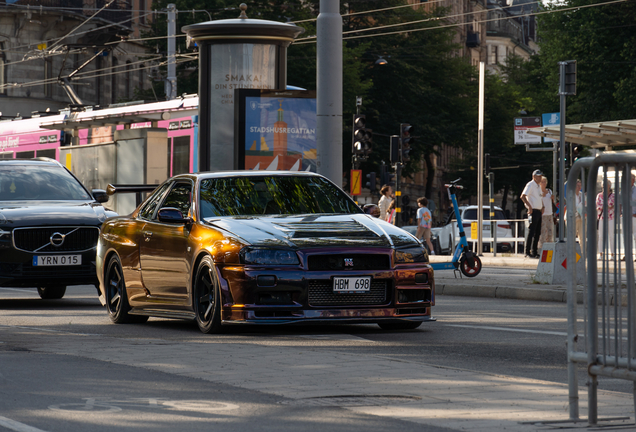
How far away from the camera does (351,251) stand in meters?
9.64

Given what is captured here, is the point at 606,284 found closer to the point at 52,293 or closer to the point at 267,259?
the point at 267,259

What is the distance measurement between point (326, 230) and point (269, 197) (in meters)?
1.07

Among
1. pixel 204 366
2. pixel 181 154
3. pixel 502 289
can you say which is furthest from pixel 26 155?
pixel 204 366

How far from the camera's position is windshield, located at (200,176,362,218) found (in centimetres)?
1065

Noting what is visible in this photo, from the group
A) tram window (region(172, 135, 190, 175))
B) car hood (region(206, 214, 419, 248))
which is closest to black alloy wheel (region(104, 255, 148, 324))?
car hood (region(206, 214, 419, 248))

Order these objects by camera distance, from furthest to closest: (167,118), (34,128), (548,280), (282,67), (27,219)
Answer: (34,128) < (167,118) < (282,67) < (548,280) < (27,219)

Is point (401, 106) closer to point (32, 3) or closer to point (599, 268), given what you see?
point (32, 3)

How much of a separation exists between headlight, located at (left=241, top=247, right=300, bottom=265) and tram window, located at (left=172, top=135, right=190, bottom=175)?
48.8ft

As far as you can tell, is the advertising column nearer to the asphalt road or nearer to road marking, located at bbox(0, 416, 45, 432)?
the asphalt road

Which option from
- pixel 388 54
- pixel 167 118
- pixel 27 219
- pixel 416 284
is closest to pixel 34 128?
pixel 167 118

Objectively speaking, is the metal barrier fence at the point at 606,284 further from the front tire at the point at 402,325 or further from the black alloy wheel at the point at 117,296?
the black alloy wheel at the point at 117,296

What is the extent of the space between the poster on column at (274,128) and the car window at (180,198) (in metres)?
8.68

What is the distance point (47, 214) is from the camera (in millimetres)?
13688

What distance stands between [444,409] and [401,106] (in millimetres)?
53577
